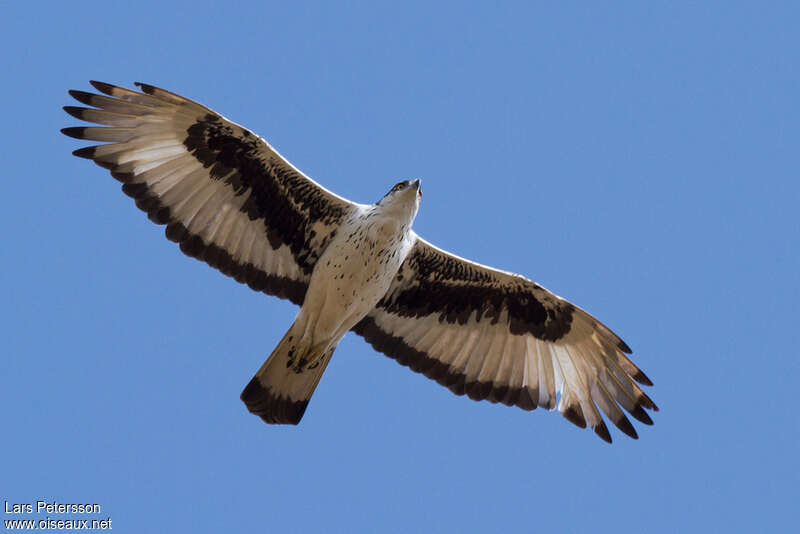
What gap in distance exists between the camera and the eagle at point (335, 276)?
10008mm

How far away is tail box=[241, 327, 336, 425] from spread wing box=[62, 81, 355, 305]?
23.1 inches

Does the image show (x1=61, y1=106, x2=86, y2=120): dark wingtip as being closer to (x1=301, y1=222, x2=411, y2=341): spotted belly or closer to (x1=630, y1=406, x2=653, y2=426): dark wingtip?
(x1=301, y1=222, x2=411, y2=341): spotted belly

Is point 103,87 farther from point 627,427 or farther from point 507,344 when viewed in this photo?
point 627,427

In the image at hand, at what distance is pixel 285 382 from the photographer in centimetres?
1030

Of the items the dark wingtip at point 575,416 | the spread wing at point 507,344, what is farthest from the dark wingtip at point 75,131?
the dark wingtip at point 575,416

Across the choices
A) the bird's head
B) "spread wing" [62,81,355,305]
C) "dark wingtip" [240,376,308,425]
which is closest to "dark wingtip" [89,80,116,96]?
"spread wing" [62,81,355,305]

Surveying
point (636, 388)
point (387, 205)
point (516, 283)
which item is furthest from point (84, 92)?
point (636, 388)

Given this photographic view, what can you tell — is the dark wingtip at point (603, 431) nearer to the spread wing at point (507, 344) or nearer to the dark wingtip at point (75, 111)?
the spread wing at point (507, 344)

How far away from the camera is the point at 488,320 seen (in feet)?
37.0

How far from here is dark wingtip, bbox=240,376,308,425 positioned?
33.7 feet

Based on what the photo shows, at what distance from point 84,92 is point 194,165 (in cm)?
120

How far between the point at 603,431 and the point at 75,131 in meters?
5.98

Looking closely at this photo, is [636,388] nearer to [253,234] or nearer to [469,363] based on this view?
[469,363]

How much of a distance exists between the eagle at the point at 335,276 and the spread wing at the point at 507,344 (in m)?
0.01
